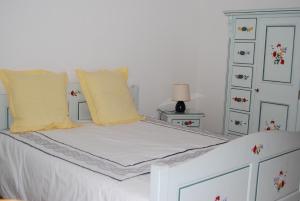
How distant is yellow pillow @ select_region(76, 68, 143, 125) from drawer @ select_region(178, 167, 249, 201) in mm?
1377

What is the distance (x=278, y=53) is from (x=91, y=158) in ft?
7.48

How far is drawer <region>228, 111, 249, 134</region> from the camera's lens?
159 inches

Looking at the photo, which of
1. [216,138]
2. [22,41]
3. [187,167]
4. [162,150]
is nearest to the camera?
[187,167]

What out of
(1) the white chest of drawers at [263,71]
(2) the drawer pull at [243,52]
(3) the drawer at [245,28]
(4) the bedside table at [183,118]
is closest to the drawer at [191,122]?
(4) the bedside table at [183,118]

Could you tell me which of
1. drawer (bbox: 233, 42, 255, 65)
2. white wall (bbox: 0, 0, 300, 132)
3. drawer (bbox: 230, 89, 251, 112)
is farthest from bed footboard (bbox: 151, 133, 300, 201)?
white wall (bbox: 0, 0, 300, 132)

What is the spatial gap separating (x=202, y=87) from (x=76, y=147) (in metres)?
2.45

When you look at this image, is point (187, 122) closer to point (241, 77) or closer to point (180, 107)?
point (180, 107)

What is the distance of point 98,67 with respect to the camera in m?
3.65

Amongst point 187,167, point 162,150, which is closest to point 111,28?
point 162,150

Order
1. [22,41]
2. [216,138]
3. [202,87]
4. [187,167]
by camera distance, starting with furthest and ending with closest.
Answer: [202,87] → [22,41] → [216,138] → [187,167]

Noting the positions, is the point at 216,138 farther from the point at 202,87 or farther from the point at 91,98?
the point at 202,87

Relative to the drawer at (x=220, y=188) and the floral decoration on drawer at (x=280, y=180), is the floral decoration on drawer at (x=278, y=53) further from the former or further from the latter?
the drawer at (x=220, y=188)

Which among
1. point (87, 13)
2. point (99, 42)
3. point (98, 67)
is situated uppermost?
point (87, 13)

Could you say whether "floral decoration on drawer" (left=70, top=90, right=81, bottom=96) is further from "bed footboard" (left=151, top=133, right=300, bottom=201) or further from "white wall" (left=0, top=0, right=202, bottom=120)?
"bed footboard" (left=151, top=133, right=300, bottom=201)
